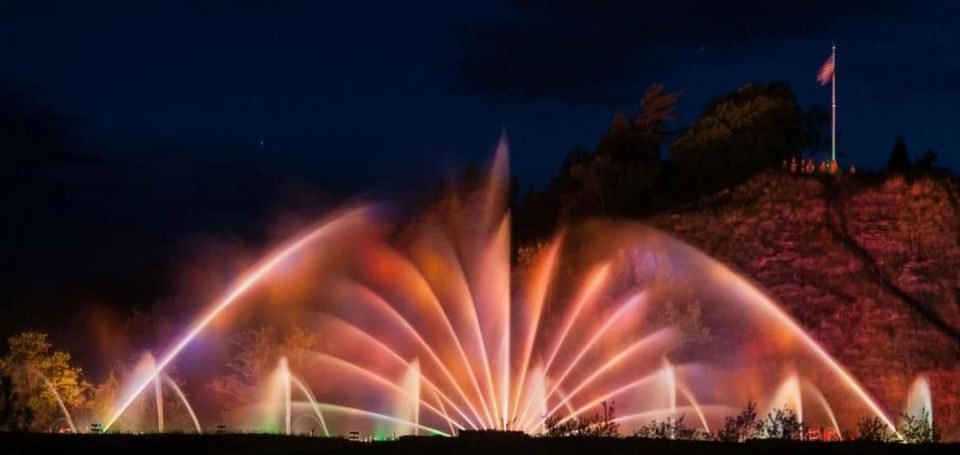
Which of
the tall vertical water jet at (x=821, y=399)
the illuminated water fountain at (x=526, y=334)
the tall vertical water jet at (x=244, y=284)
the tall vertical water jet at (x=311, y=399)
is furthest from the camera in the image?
the tall vertical water jet at (x=244, y=284)

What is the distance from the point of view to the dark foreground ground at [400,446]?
47.3 feet

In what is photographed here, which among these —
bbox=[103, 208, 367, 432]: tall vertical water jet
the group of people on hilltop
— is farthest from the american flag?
bbox=[103, 208, 367, 432]: tall vertical water jet

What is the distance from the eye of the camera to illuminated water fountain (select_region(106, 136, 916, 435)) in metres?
30.8

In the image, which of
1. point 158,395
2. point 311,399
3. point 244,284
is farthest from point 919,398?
point 244,284

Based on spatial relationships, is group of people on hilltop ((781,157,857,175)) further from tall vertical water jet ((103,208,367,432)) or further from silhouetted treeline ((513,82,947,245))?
tall vertical water jet ((103,208,367,432))

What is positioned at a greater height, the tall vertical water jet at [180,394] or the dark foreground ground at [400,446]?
the tall vertical water jet at [180,394]

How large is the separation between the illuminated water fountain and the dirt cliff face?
3.09 ft

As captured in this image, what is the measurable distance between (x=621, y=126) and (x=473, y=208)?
52.3 feet

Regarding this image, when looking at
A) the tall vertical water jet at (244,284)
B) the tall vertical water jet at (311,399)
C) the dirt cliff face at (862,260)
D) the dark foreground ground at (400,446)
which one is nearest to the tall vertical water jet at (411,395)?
the tall vertical water jet at (311,399)

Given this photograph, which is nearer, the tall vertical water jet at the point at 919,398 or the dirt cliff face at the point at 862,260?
the tall vertical water jet at the point at 919,398

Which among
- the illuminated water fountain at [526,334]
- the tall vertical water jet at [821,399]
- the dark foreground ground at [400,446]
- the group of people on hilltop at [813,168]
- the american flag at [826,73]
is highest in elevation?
the american flag at [826,73]

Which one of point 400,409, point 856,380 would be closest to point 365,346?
point 400,409

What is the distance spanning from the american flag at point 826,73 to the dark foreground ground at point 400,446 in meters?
28.3

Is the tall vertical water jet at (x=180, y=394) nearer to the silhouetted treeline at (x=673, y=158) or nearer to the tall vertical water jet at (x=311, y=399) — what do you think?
the tall vertical water jet at (x=311, y=399)
